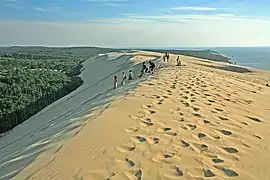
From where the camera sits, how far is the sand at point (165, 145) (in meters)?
5.15

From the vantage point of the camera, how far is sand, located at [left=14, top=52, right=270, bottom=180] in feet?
16.9

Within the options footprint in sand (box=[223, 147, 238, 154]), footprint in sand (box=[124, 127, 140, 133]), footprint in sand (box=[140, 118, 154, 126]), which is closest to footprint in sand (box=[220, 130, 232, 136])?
footprint in sand (box=[223, 147, 238, 154])

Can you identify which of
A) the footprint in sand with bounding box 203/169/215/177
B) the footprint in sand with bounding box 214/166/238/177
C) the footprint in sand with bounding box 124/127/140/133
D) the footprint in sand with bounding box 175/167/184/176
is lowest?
the footprint in sand with bounding box 124/127/140/133

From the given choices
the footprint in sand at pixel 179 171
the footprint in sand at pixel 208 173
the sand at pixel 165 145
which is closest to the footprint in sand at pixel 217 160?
the sand at pixel 165 145

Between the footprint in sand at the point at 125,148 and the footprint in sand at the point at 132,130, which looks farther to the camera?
the footprint in sand at the point at 132,130

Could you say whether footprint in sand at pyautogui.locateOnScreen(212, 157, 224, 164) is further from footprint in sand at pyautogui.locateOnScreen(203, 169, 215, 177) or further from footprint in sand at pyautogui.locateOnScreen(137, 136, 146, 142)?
footprint in sand at pyautogui.locateOnScreen(137, 136, 146, 142)

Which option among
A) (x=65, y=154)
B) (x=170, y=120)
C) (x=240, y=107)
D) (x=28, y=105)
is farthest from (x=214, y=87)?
(x=28, y=105)

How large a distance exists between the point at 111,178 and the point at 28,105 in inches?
864

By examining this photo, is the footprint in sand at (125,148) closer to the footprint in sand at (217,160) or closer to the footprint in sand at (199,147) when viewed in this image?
the footprint in sand at (199,147)

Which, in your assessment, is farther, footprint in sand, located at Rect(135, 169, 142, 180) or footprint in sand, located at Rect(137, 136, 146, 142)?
footprint in sand, located at Rect(137, 136, 146, 142)

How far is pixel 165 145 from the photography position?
629cm

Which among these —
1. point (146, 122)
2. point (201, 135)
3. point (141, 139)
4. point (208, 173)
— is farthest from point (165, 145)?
point (146, 122)

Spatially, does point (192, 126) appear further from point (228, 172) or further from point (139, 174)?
point (139, 174)

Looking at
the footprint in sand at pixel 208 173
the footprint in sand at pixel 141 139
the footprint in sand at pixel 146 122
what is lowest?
the footprint in sand at pixel 146 122
